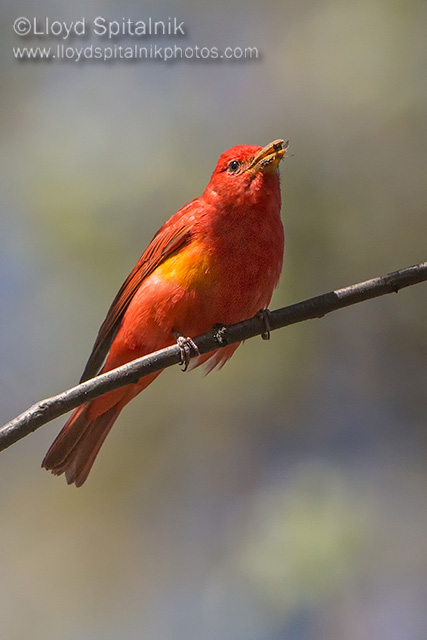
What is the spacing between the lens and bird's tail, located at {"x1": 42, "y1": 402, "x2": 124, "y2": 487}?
513 cm

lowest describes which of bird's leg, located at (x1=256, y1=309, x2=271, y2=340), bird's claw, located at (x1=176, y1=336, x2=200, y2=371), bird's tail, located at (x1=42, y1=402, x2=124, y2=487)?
bird's tail, located at (x1=42, y1=402, x2=124, y2=487)

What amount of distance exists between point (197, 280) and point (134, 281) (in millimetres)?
679

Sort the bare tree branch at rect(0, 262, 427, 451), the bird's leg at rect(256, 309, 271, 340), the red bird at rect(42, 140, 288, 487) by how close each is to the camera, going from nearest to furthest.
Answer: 1. the bare tree branch at rect(0, 262, 427, 451)
2. the bird's leg at rect(256, 309, 271, 340)
3. the red bird at rect(42, 140, 288, 487)

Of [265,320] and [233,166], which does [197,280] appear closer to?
[265,320]

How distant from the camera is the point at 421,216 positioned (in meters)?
7.82

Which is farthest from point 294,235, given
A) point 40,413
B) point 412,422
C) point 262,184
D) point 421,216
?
point 40,413

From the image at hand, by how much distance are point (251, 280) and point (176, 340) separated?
1.89 feet

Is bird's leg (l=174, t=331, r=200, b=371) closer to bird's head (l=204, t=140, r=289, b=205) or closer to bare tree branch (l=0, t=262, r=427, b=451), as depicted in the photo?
bare tree branch (l=0, t=262, r=427, b=451)

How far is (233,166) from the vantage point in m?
5.12

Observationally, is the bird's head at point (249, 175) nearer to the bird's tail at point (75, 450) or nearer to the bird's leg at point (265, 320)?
the bird's leg at point (265, 320)

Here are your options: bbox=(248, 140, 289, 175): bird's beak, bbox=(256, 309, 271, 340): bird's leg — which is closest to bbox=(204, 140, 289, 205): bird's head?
bbox=(248, 140, 289, 175): bird's beak

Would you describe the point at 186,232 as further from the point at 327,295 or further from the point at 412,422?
the point at 412,422

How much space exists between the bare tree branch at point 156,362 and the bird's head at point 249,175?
1169 mm

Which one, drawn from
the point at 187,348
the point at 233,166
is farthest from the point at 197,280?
the point at 233,166
